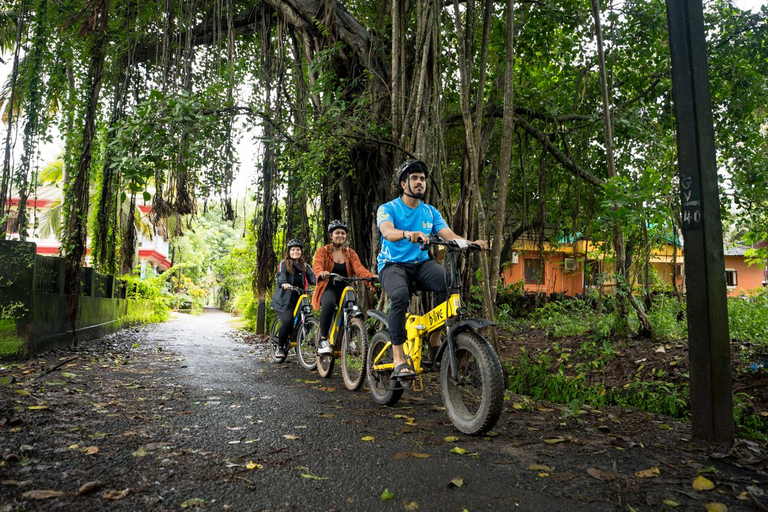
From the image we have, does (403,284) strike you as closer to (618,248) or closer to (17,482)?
(17,482)

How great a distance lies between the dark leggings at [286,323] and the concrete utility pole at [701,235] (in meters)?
5.39

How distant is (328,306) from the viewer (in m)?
6.32

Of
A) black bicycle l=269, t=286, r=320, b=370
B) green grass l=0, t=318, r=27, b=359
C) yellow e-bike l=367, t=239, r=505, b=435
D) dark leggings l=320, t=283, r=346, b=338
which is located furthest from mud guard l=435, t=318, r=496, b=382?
green grass l=0, t=318, r=27, b=359

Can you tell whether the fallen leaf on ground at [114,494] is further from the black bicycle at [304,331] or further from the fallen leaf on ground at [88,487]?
the black bicycle at [304,331]

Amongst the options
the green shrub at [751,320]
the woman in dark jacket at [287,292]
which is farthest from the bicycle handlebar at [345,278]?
the green shrub at [751,320]

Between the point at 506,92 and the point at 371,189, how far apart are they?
9.32ft

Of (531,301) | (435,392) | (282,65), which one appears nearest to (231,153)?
(282,65)

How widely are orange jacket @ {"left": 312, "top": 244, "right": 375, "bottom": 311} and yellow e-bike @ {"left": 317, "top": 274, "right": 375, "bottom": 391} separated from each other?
0.21 m

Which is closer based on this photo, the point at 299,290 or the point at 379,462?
the point at 379,462

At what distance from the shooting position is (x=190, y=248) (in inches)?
1401

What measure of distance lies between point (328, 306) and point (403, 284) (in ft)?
6.99

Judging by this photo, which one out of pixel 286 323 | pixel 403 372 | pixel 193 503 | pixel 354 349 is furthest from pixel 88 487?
pixel 286 323

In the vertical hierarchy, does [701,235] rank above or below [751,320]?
above

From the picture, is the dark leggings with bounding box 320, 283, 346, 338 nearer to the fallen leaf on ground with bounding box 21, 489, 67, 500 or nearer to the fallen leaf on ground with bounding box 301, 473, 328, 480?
the fallen leaf on ground with bounding box 301, 473, 328, 480
